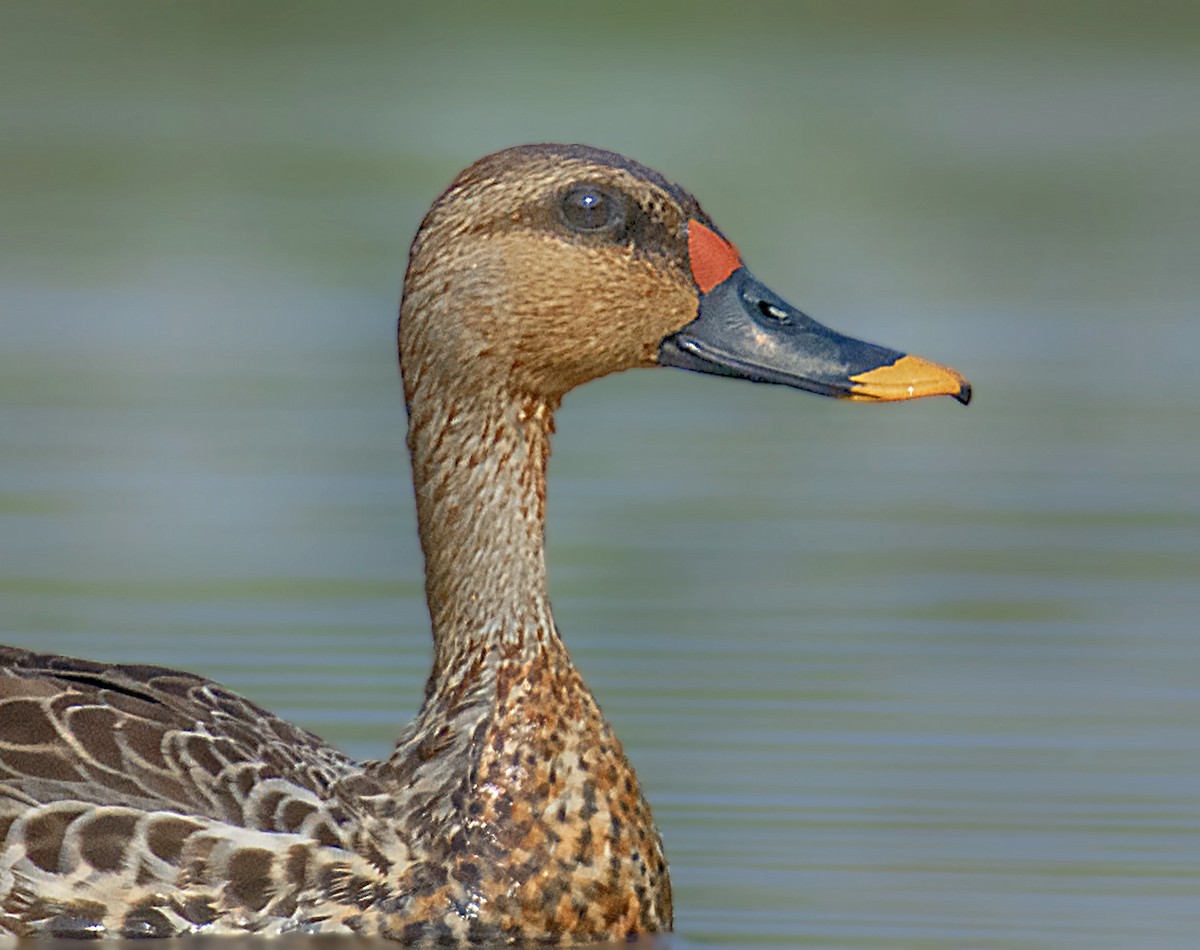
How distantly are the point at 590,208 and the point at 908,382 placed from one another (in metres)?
0.91

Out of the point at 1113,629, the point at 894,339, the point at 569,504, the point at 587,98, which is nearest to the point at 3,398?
the point at 569,504

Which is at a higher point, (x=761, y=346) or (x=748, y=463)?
(x=748, y=463)

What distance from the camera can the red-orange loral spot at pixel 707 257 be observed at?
25.4 feet

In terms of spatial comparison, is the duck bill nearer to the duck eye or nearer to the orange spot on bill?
the orange spot on bill

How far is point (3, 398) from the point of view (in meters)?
13.8

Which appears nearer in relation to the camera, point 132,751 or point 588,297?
point 132,751

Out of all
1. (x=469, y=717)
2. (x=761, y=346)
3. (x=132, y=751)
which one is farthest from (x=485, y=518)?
(x=132, y=751)

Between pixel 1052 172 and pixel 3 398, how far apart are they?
896 centimetres

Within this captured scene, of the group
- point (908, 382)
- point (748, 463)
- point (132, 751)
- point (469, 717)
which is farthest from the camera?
point (748, 463)

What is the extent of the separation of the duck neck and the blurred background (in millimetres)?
891

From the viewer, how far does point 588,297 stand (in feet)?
25.2

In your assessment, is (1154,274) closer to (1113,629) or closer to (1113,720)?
(1113,629)

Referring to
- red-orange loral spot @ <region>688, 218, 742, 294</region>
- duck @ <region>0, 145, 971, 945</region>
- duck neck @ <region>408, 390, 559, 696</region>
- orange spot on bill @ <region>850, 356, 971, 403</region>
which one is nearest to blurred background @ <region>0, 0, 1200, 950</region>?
duck @ <region>0, 145, 971, 945</region>

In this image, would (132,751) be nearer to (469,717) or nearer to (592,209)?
(469,717)
